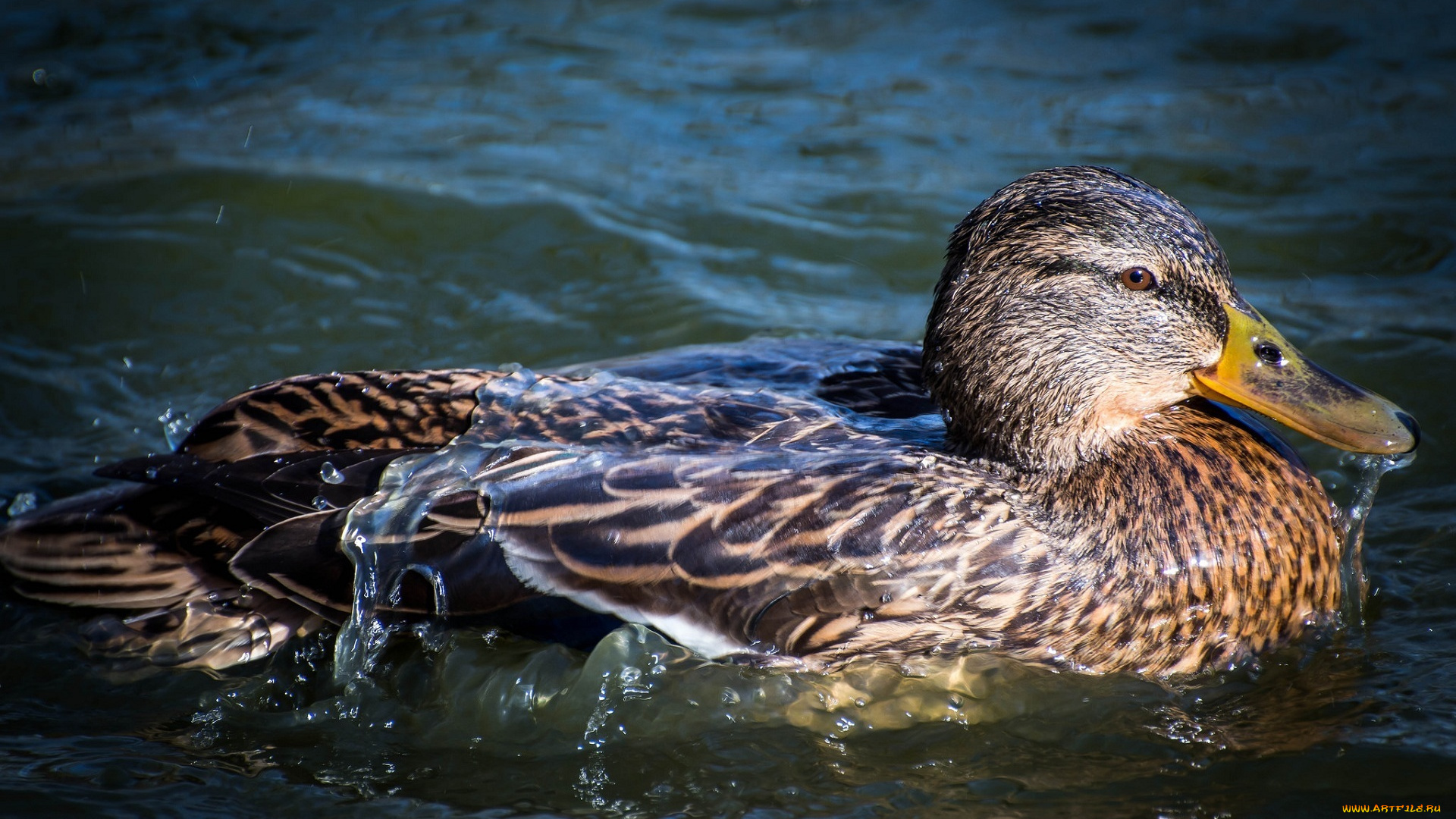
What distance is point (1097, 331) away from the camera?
12.4ft

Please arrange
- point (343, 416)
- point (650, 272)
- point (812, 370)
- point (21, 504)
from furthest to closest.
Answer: point (650, 272), point (21, 504), point (812, 370), point (343, 416)

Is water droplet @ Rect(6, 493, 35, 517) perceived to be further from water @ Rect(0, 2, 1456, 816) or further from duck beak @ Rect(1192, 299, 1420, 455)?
duck beak @ Rect(1192, 299, 1420, 455)

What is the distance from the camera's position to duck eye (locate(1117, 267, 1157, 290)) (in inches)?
147

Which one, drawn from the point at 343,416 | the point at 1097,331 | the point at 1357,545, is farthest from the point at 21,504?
the point at 1357,545

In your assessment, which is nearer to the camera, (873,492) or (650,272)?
(873,492)

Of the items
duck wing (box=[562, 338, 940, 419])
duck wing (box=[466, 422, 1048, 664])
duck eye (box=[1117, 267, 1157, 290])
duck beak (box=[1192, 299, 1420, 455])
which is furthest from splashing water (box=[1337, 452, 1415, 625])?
duck wing (box=[562, 338, 940, 419])

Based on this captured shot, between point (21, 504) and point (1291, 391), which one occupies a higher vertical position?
point (1291, 391)

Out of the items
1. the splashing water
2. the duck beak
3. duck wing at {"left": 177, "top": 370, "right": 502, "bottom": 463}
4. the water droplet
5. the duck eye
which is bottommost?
the water droplet

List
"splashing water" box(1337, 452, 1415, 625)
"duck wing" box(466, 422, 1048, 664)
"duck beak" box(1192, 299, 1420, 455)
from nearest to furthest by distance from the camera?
"duck wing" box(466, 422, 1048, 664)
"duck beak" box(1192, 299, 1420, 455)
"splashing water" box(1337, 452, 1415, 625)

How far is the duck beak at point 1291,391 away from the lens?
147 inches

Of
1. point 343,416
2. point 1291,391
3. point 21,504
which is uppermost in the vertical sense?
point 1291,391

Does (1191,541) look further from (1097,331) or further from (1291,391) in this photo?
(1097,331)

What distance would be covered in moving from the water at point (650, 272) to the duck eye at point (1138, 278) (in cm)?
115

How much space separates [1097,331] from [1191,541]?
65 centimetres
